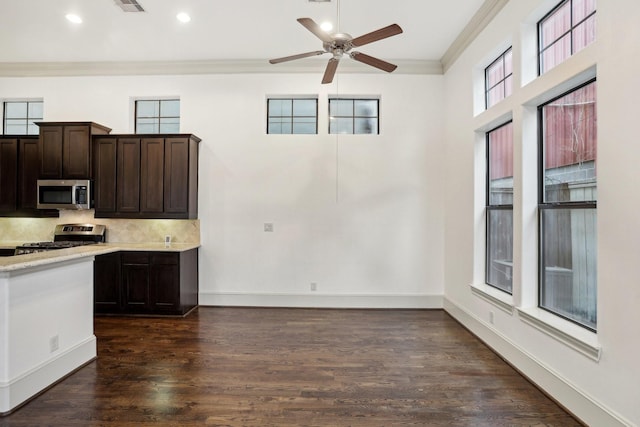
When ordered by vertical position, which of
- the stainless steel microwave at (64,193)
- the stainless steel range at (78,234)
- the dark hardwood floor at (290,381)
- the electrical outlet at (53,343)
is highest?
the stainless steel microwave at (64,193)

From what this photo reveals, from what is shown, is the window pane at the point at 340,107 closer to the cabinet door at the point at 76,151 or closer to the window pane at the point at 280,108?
the window pane at the point at 280,108

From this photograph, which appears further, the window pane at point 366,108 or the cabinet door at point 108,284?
the window pane at point 366,108

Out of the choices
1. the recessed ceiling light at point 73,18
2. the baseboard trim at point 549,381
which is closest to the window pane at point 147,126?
the recessed ceiling light at point 73,18

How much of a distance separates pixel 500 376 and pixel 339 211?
2861 millimetres

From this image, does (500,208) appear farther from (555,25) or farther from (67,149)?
(67,149)

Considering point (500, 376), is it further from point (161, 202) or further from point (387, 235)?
point (161, 202)

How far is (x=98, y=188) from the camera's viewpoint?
15.9 feet

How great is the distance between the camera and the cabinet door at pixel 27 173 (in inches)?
194

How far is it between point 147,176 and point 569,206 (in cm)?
482

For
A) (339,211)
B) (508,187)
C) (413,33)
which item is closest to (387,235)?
(339,211)

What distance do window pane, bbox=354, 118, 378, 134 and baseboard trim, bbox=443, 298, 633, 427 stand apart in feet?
9.50

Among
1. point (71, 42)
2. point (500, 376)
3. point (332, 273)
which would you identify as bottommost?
point (500, 376)

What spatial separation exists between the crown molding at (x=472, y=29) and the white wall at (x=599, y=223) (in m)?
0.10

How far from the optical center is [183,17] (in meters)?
3.96
